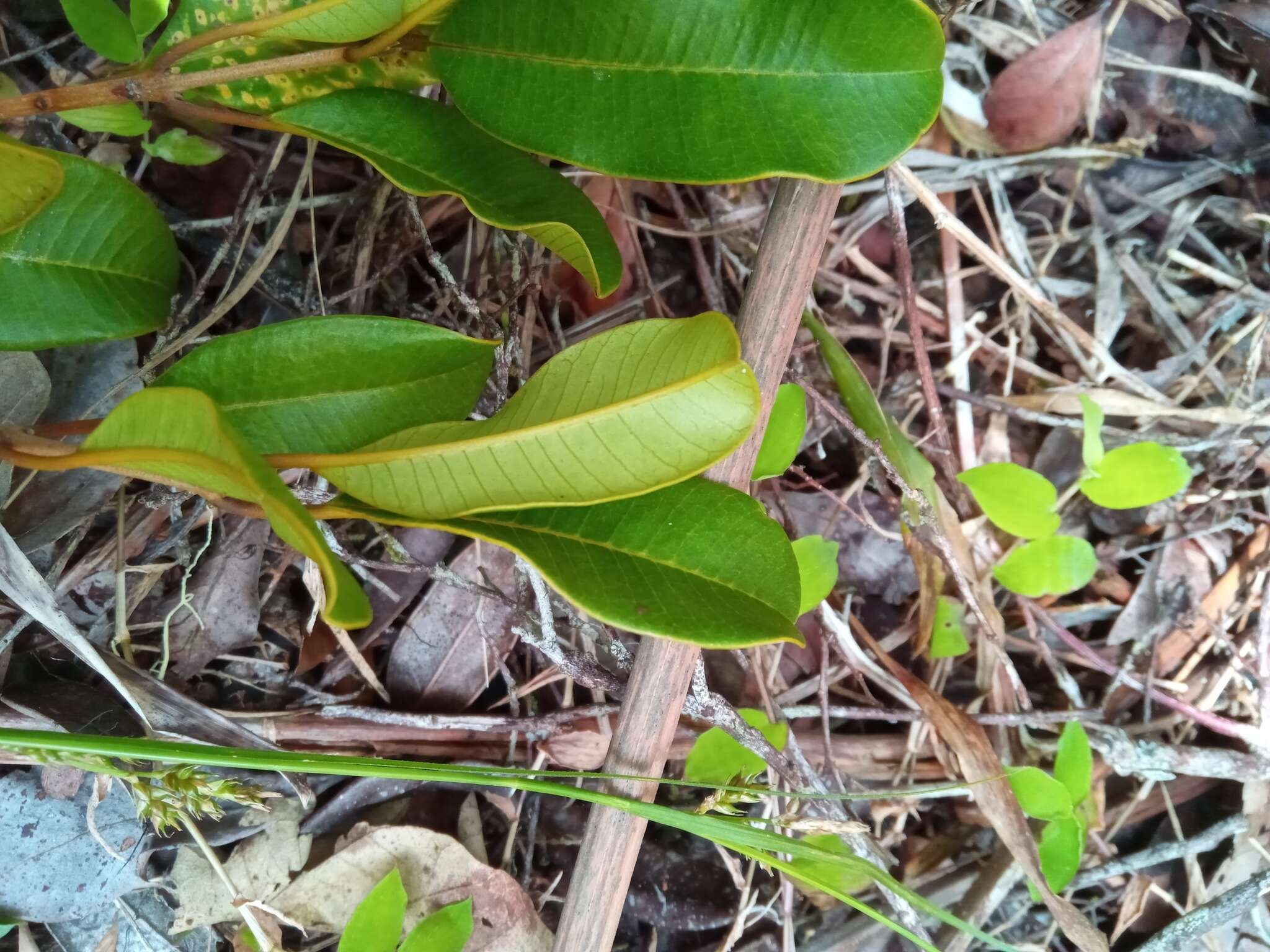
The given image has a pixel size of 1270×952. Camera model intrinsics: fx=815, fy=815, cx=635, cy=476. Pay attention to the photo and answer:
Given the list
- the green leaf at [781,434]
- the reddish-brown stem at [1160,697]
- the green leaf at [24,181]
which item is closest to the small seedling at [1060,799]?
the reddish-brown stem at [1160,697]

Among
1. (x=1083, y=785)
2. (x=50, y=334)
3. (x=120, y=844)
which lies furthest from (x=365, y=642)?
(x=1083, y=785)

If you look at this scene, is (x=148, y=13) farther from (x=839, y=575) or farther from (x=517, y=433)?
(x=839, y=575)

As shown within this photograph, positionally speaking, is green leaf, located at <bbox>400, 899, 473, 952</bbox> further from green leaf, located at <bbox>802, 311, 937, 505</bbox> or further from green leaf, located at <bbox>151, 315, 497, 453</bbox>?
green leaf, located at <bbox>802, 311, 937, 505</bbox>

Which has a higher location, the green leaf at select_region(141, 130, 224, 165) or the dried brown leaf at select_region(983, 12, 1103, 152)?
the dried brown leaf at select_region(983, 12, 1103, 152)

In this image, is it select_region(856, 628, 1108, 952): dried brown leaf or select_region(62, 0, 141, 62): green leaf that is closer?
select_region(62, 0, 141, 62): green leaf

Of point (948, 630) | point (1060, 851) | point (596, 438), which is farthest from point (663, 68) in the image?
point (1060, 851)

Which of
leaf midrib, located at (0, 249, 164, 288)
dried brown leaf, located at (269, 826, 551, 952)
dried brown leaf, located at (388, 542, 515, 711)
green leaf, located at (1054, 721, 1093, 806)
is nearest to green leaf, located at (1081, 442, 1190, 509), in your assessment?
green leaf, located at (1054, 721, 1093, 806)

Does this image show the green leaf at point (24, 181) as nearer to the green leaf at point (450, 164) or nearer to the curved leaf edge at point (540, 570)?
the green leaf at point (450, 164)
